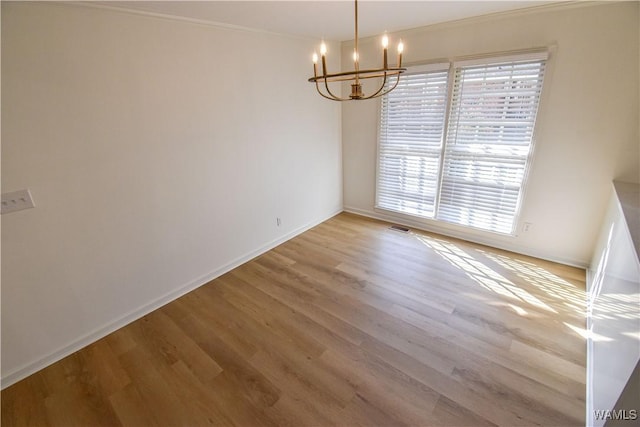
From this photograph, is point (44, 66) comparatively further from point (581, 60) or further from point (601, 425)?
point (581, 60)

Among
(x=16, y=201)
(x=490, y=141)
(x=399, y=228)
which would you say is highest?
(x=490, y=141)

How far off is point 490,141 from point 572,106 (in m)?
0.66

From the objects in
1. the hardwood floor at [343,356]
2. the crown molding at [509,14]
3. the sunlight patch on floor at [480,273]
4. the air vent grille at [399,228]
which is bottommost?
the hardwood floor at [343,356]

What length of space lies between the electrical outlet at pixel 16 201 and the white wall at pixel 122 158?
0.03m

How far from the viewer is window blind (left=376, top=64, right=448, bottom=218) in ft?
10.4

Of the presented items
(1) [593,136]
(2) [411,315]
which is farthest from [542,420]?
(1) [593,136]

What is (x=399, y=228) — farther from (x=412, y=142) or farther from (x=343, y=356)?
(x=343, y=356)

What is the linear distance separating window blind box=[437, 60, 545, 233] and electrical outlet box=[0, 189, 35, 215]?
3612mm

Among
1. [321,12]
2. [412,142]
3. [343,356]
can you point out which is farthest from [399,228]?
[321,12]

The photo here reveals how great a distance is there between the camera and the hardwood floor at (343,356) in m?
1.61

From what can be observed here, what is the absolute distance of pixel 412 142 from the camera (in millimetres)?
3506
